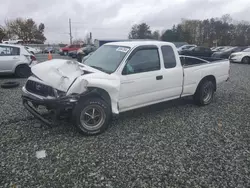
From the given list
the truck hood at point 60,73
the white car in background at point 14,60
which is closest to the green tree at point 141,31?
the white car in background at point 14,60

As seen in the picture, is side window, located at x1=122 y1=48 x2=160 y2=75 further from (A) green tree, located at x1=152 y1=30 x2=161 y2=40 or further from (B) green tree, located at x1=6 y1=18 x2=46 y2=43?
(A) green tree, located at x1=152 y1=30 x2=161 y2=40

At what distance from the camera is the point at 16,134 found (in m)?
4.02

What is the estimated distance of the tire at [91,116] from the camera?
375 cm

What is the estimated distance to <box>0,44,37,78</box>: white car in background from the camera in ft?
30.0

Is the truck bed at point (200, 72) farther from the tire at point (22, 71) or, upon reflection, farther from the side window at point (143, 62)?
the tire at point (22, 71)

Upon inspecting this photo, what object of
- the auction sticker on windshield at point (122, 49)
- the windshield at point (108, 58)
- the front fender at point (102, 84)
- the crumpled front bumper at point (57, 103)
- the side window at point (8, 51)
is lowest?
the crumpled front bumper at point (57, 103)

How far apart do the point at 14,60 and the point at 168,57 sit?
7411mm

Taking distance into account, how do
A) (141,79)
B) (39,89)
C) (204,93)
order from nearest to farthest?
(39,89) < (141,79) < (204,93)

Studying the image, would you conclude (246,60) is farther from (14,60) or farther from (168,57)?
(14,60)

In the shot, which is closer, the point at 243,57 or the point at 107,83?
the point at 107,83

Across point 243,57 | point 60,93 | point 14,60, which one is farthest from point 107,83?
point 243,57

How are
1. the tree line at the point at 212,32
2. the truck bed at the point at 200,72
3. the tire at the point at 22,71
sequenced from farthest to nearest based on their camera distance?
1. the tree line at the point at 212,32
2. the tire at the point at 22,71
3. the truck bed at the point at 200,72

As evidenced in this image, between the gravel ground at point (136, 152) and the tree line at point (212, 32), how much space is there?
54375 millimetres

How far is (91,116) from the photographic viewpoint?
393cm
